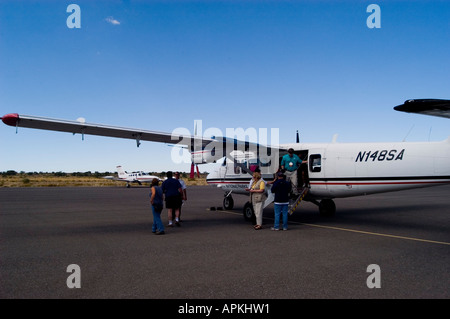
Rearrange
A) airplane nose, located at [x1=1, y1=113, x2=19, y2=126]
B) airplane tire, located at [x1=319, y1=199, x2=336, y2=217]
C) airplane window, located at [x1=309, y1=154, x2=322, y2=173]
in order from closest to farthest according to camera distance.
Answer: airplane nose, located at [x1=1, y1=113, x2=19, y2=126]
airplane window, located at [x1=309, y1=154, x2=322, y2=173]
airplane tire, located at [x1=319, y1=199, x2=336, y2=217]

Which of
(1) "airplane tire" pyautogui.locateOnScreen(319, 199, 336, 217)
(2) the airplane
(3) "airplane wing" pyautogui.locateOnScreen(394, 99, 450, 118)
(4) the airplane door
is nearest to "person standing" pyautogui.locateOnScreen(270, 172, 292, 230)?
(2) the airplane

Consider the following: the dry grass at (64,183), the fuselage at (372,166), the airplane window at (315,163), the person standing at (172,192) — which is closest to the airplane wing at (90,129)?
the person standing at (172,192)

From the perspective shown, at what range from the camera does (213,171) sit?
17.3m

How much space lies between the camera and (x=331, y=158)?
12.3 metres

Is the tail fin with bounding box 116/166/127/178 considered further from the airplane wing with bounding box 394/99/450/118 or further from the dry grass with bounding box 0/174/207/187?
the airplane wing with bounding box 394/99/450/118

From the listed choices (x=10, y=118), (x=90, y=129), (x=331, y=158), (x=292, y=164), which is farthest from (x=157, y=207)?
(x=331, y=158)

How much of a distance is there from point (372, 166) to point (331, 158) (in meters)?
1.43

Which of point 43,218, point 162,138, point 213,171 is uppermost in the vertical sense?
point 162,138

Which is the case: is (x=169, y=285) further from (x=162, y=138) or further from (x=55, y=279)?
(x=162, y=138)

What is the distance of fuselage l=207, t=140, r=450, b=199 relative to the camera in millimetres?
10320

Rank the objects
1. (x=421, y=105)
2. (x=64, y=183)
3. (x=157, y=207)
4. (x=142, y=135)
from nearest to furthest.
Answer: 1. (x=421, y=105)
2. (x=157, y=207)
3. (x=142, y=135)
4. (x=64, y=183)

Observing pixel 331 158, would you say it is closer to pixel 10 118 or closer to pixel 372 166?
pixel 372 166
